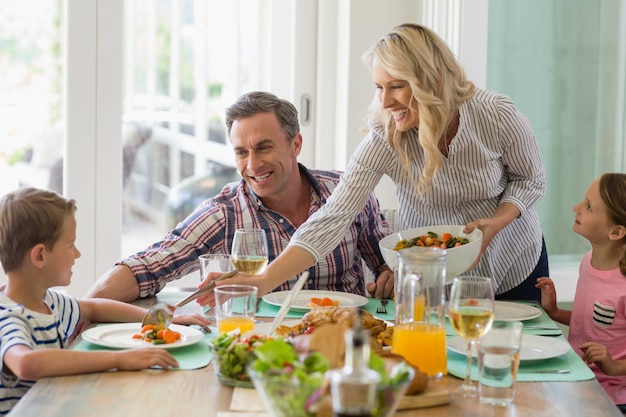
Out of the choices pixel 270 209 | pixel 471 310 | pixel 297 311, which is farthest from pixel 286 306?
pixel 270 209

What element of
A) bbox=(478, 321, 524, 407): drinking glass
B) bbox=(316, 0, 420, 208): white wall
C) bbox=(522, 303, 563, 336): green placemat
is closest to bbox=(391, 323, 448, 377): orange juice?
bbox=(478, 321, 524, 407): drinking glass

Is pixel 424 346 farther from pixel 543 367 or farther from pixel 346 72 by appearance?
pixel 346 72

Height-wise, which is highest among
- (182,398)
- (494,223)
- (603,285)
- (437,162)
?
(437,162)

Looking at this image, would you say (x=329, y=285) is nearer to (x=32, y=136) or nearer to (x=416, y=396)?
(x=416, y=396)

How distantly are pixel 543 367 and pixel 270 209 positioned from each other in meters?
1.17

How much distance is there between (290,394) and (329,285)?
5.29 feet

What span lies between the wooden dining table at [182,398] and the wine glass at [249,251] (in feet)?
1.40

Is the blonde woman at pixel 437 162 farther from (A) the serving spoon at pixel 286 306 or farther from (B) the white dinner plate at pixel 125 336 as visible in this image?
(A) the serving spoon at pixel 286 306

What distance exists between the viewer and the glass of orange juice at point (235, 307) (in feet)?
5.57

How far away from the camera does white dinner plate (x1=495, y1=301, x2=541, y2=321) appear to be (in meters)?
2.12

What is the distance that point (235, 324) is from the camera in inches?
67.8

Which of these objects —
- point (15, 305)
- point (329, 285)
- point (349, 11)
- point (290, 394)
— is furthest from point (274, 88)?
point (290, 394)

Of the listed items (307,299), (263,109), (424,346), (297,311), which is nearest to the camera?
(424,346)

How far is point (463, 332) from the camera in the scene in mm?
1531
